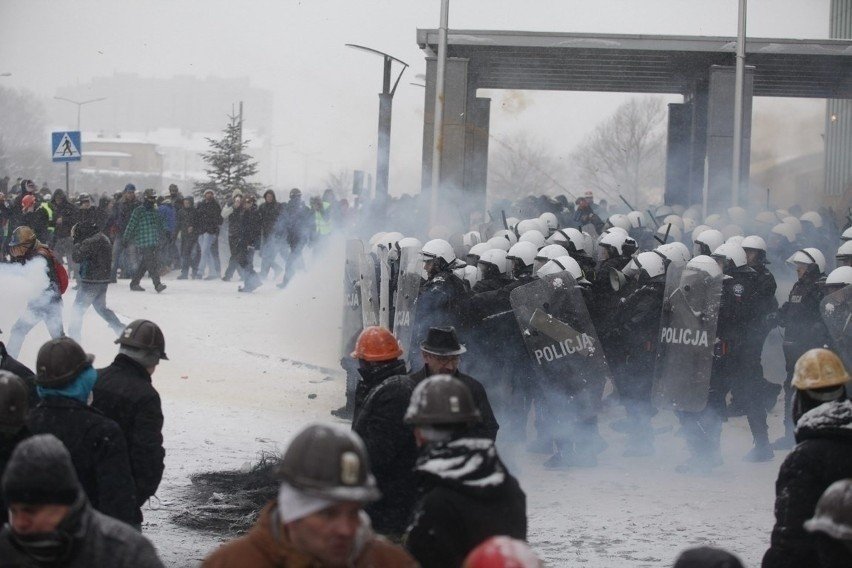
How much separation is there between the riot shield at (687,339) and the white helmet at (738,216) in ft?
22.1

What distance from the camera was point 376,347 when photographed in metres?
6.33

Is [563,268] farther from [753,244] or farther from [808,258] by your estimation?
[808,258]

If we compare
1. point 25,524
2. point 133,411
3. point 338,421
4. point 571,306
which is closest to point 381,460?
point 133,411

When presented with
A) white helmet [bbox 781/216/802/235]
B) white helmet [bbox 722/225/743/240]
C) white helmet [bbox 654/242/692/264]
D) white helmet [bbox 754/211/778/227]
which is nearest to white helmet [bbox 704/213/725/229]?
white helmet [bbox 754/211/778/227]

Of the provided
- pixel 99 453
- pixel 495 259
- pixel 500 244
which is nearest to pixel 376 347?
pixel 99 453

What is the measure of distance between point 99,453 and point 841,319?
7283 millimetres

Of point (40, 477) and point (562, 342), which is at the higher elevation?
point (562, 342)

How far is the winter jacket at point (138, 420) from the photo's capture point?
5.56 meters

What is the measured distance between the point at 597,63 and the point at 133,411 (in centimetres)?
1894

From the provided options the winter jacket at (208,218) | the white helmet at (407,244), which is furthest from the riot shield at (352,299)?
the winter jacket at (208,218)

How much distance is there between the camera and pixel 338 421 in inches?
466

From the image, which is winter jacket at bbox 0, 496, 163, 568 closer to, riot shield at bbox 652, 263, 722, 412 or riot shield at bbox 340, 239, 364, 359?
riot shield at bbox 652, 263, 722, 412

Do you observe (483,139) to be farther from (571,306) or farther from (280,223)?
(571,306)

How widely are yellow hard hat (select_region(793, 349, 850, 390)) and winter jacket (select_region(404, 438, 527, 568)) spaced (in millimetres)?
1939
